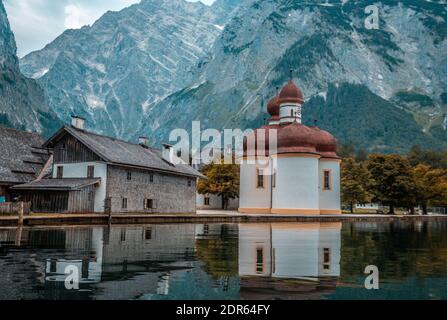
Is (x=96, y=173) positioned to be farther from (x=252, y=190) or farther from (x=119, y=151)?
(x=252, y=190)

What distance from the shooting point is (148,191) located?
46.1 metres

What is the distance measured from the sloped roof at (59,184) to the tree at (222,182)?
28899 mm

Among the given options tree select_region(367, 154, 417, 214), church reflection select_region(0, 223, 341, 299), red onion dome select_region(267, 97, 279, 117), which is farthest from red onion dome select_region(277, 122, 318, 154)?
church reflection select_region(0, 223, 341, 299)

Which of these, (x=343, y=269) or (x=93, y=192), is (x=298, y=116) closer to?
(x=93, y=192)

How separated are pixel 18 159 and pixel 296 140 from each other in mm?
27835

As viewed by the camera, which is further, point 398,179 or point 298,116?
point 398,179

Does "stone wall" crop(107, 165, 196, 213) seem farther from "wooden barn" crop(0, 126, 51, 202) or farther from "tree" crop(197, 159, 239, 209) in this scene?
"tree" crop(197, 159, 239, 209)

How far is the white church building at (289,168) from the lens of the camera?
2084 inches

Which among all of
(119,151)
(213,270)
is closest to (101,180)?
(119,151)

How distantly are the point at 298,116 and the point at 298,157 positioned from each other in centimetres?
894

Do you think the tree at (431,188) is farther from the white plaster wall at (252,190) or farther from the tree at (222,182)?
the white plaster wall at (252,190)

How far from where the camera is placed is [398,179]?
69062mm
